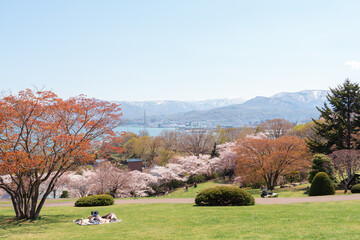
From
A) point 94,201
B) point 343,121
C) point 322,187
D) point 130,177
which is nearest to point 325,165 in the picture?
point 322,187

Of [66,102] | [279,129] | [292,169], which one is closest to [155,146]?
[279,129]

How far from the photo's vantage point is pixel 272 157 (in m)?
32.8

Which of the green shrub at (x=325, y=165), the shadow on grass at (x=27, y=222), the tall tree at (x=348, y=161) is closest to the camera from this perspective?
the shadow on grass at (x=27, y=222)

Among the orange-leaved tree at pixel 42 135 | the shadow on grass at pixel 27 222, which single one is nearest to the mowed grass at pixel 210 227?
the shadow on grass at pixel 27 222

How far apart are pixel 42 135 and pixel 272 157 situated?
2483cm

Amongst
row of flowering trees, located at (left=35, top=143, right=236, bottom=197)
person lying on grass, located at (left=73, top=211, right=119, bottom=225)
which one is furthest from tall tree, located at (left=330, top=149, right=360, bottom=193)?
row of flowering trees, located at (left=35, top=143, right=236, bottom=197)

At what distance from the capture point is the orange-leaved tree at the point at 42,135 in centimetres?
1457

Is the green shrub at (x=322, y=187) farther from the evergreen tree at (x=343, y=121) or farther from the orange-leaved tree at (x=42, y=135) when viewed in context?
the orange-leaved tree at (x=42, y=135)

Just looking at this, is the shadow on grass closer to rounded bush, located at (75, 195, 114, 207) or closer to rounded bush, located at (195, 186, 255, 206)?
rounded bush, located at (75, 195, 114, 207)

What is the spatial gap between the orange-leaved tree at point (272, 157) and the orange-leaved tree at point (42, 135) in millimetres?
21064

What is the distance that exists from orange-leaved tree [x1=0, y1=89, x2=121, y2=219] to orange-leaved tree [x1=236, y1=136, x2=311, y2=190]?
2106cm

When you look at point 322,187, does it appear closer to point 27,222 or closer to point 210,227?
point 210,227

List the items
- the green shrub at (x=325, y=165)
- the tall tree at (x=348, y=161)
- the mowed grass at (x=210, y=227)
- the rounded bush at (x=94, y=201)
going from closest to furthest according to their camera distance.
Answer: the mowed grass at (x=210, y=227)
the rounded bush at (x=94, y=201)
the tall tree at (x=348, y=161)
the green shrub at (x=325, y=165)

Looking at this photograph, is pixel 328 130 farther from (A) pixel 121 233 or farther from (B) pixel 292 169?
(A) pixel 121 233
